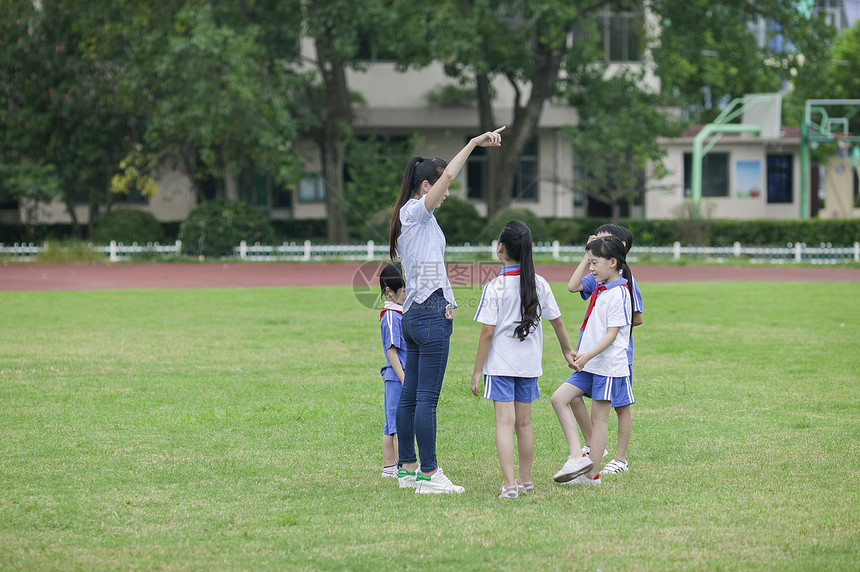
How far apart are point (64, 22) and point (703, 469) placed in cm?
2892

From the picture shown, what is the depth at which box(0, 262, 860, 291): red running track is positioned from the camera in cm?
2055

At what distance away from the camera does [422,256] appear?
5359 millimetres

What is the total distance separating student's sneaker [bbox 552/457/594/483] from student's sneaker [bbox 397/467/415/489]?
87 centimetres

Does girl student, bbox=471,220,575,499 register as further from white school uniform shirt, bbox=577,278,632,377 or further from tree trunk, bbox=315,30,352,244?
tree trunk, bbox=315,30,352,244

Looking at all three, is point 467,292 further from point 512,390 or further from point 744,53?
point 744,53

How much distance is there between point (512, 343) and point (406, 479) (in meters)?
1.08

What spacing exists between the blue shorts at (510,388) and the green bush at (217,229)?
927 inches

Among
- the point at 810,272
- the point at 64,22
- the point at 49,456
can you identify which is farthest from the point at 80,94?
the point at 49,456

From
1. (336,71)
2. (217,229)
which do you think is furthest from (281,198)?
(217,229)

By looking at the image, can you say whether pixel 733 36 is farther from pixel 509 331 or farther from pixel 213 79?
pixel 509 331

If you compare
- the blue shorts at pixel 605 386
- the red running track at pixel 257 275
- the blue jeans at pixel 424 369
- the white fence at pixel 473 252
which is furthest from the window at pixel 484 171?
the blue jeans at pixel 424 369

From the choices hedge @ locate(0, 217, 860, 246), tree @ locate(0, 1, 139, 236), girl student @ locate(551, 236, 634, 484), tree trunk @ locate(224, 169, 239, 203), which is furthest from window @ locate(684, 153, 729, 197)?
girl student @ locate(551, 236, 634, 484)

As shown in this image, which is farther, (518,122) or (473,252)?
(518,122)

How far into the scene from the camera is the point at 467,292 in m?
14.3
